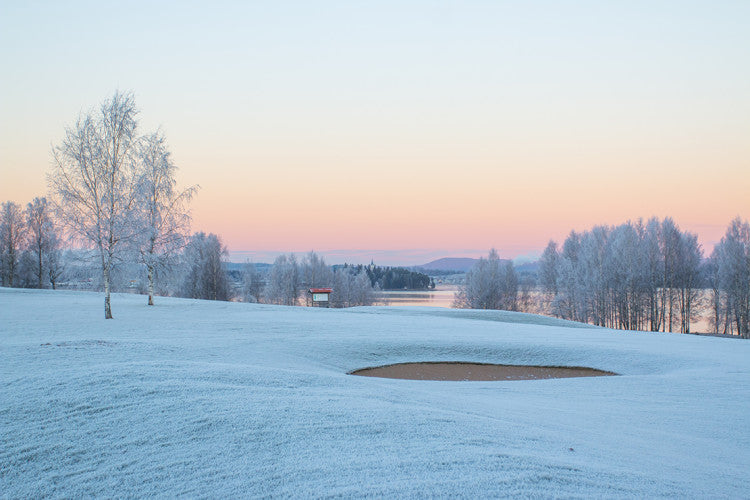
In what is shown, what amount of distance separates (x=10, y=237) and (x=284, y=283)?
32.9 meters

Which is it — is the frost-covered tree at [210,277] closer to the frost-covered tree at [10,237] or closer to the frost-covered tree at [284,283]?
the frost-covered tree at [284,283]

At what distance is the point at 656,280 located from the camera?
136 ft

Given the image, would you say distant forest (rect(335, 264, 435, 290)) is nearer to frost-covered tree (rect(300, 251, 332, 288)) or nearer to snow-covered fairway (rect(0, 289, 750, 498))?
frost-covered tree (rect(300, 251, 332, 288))

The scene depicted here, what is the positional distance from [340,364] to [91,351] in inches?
246

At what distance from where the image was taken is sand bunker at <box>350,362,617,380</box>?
11.8 m

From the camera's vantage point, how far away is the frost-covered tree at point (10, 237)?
4388 cm

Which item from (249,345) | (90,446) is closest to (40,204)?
(249,345)

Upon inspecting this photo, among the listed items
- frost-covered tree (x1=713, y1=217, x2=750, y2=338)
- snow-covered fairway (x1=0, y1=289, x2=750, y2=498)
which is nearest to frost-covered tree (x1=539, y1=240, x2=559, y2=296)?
frost-covered tree (x1=713, y1=217, x2=750, y2=338)

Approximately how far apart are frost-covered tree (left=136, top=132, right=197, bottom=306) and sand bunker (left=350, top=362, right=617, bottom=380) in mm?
16498

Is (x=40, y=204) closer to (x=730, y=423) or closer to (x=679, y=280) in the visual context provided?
(x=730, y=423)

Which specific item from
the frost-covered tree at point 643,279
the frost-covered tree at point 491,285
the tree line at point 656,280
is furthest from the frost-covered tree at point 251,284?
the frost-covered tree at point 643,279

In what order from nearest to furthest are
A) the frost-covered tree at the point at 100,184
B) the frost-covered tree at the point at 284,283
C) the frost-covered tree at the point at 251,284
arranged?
the frost-covered tree at the point at 100,184 < the frost-covered tree at the point at 284,283 < the frost-covered tree at the point at 251,284

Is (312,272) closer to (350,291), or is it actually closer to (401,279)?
(350,291)

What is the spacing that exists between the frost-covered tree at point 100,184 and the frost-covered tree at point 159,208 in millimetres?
2268
